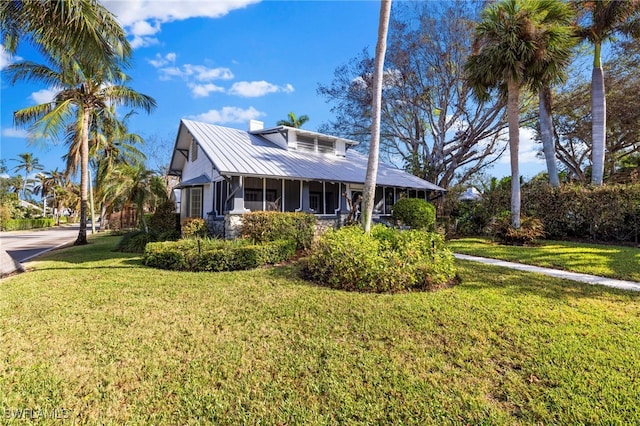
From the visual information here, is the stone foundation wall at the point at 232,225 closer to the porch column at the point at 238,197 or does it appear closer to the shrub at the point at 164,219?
the porch column at the point at 238,197

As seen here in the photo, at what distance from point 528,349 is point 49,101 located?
70.1 feet

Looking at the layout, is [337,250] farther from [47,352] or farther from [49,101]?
[49,101]

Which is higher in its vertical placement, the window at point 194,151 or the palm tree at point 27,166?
the palm tree at point 27,166

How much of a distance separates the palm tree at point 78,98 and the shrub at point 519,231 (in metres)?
18.9

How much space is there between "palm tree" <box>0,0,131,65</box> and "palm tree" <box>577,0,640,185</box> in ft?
67.0

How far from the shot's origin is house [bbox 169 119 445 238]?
1249cm

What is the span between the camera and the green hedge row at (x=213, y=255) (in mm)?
8906

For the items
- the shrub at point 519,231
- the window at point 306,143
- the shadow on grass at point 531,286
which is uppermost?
the window at point 306,143

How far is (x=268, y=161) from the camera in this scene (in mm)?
13984

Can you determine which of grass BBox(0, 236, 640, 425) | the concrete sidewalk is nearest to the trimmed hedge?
grass BBox(0, 236, 640, 425)

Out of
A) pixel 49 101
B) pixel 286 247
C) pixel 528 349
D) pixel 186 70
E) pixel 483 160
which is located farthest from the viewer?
pixel 483 160

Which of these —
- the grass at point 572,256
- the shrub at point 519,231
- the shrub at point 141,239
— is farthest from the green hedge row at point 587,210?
the shrub at point 141,239

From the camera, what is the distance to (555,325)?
4695 millimetres

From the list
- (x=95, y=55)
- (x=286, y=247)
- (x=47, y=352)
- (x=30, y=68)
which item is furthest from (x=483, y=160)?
(x=30, y=68)
